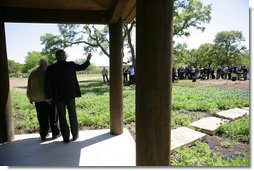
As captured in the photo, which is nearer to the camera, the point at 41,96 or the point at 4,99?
the point at 41,96

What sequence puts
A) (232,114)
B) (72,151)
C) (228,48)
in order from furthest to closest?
1. (228,48)
2. (232,114)
3. (72,151)

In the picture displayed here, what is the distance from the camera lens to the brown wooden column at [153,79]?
1840 millimetres

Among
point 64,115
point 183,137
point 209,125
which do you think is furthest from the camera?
point 209,125

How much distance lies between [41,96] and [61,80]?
1.69 ft

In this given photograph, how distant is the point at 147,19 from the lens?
184 centimetres

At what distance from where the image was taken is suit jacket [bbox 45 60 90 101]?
12.6 ft

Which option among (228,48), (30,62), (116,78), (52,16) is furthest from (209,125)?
(30,62)

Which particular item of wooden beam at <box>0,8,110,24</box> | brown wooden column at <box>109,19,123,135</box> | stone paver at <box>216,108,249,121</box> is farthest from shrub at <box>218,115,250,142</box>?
wooden beam at <box>0,8,110,24</box>

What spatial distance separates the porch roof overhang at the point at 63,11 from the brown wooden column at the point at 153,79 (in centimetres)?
192

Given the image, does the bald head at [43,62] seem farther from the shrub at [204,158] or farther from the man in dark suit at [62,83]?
the shrub at [204,158]

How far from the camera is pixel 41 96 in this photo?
400 cm

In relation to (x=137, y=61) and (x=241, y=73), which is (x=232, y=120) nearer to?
(x=137, y=61)

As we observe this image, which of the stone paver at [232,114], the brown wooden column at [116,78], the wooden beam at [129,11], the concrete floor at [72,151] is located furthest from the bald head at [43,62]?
the stone paver at [232,114]

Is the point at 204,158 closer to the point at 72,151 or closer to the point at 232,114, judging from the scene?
the point at 72,151
